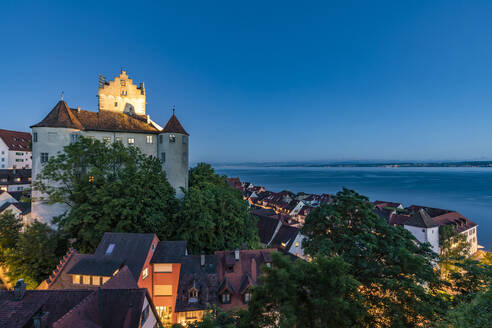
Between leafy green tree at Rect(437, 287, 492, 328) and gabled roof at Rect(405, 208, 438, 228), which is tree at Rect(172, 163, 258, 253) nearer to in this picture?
leafy green tree at Rect(437, 287, 492, 328)

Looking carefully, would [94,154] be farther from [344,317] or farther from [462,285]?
[462,285]

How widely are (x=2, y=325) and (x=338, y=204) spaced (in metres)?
16.1

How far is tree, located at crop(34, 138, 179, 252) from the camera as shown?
23.2m

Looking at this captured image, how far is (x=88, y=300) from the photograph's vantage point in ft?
34.4

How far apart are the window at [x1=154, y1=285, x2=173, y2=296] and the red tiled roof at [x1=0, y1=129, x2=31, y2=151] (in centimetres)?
6535

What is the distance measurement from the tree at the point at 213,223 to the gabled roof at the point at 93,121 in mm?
12099

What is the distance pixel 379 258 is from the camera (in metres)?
11.2

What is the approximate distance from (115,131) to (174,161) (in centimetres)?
815

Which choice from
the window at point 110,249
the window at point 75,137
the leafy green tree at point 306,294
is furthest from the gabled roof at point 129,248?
the leafy green tree at point 306,294

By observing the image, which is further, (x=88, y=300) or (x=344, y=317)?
(x=88, y=300)

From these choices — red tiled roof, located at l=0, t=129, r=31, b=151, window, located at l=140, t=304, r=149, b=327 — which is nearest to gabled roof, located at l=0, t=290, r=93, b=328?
window, located at l=140, t=304, r=149, b=327

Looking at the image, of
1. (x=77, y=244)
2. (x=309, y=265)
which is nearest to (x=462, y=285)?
(x=309, y=265)

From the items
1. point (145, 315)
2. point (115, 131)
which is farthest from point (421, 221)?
point (115, 131)

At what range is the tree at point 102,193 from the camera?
2320 cm
